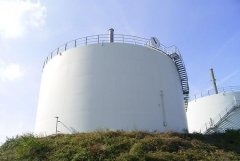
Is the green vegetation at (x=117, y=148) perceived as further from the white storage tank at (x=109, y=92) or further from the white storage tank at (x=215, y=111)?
the white storage tank at (x=215, y=111)

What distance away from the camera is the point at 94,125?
811 inches

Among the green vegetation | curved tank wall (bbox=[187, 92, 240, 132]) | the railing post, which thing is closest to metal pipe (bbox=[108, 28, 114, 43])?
the railing post

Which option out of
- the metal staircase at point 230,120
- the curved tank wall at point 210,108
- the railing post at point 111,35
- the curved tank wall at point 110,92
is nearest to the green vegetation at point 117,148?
the curved tank wall at point 110,92

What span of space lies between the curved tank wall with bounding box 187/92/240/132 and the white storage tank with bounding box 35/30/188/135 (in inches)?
382

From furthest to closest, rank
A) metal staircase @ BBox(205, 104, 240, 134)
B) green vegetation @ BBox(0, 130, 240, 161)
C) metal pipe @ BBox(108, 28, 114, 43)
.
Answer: metal staircase @ BBox(205, 104, 240, 134) < metal pipe @ BBox(108, 28, 114, 43) < green vegetation @ BBox(0, 130, 240, 161)

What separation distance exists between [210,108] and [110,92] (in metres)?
15.9

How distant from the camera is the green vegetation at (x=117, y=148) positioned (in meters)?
15.5

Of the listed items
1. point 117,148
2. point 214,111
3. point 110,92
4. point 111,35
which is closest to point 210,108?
point 214,111

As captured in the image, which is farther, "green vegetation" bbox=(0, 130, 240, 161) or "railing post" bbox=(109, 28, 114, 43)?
"railing post" bbox=(109, 28, 114, 43)

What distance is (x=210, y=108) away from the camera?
33.8m

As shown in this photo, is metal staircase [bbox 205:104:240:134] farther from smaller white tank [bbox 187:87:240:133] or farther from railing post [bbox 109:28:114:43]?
railing post [bbox 109:28:114:43]

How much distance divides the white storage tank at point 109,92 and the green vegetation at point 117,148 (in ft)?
8.06

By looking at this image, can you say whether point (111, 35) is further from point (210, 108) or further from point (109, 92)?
point (210, 108)

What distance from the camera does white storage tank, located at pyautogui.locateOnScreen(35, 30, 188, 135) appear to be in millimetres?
20969
